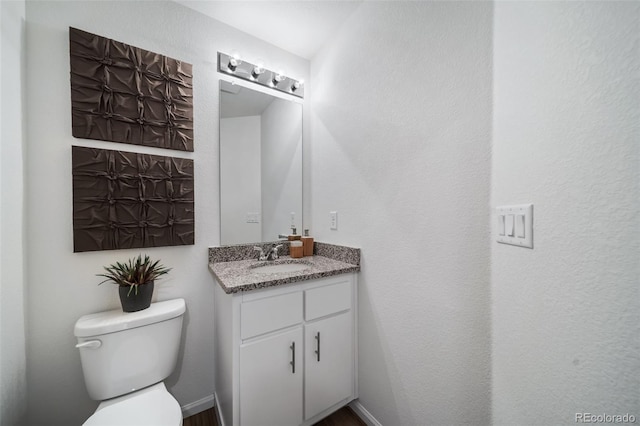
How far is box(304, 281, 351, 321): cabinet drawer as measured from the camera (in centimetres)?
130

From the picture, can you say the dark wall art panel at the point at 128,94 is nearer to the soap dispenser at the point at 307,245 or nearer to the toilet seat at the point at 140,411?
the soap dispenser at the point at 307,245

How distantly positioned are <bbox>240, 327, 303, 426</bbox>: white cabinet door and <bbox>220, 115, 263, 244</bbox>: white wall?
28.8 inches

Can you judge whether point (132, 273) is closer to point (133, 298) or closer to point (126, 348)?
point (133, 298)

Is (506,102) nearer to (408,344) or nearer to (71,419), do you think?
(408,344)

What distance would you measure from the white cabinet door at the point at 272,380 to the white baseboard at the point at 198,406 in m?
0.58

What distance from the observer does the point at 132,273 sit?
3.98 feet

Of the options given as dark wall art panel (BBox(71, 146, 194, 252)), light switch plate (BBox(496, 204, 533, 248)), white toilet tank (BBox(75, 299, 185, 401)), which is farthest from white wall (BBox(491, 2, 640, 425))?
dark wall art panel (BBox(71, 146, 194, 252))

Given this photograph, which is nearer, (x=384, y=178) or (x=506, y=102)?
(x=506, y=102)

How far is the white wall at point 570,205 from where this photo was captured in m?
0.48

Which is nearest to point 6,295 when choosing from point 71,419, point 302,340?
point 71,419

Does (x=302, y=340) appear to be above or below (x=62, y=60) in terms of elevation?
below

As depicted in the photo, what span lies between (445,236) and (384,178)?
457 millimetres

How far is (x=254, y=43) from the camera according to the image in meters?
1.71

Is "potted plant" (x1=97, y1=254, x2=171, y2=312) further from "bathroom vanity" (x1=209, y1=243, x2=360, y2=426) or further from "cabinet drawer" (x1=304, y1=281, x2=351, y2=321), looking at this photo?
"cabinet drawer" (x1=304, y1=281, x2=351, y2=321)
